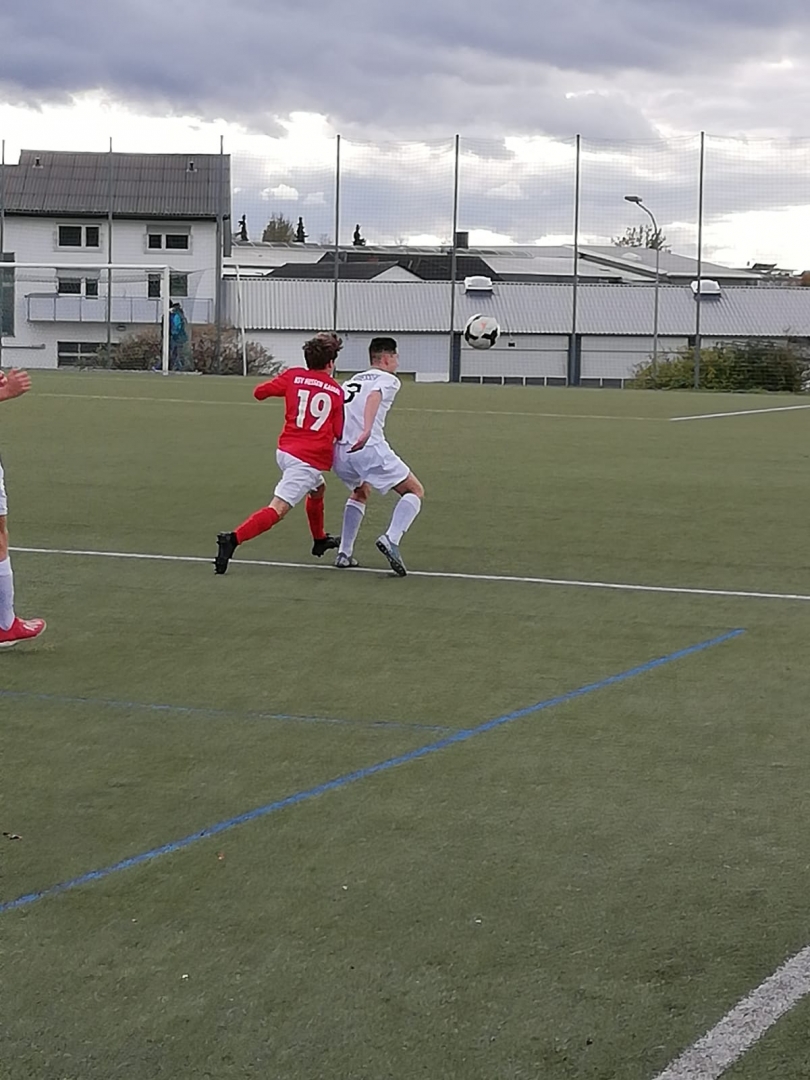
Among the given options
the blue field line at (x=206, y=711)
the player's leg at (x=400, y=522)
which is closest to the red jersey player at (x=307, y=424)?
the player's leg at (x=400, y=522)

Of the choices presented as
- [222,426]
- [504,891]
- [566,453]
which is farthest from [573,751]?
[222,426]

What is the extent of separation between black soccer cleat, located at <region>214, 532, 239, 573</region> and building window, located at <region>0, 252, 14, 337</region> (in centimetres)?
3333

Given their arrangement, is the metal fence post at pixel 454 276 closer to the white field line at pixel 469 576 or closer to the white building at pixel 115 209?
the white building at pixel 115 209

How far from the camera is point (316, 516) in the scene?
10.4 metres

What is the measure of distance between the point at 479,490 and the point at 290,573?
475 cm

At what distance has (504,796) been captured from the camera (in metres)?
5.16

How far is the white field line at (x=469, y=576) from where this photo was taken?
30.0ft

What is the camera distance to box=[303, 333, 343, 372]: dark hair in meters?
9.85

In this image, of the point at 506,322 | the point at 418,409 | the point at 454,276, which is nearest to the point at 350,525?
the point at 418,409

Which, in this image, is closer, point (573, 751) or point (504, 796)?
point (504, 796)

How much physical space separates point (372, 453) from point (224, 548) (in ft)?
3.75

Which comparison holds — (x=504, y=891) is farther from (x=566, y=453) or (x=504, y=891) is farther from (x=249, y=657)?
(x=566, y=453)

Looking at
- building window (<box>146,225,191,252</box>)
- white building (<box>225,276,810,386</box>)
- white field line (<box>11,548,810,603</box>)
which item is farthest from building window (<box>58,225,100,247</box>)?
white field line (<box>11,548,810,603</box>)

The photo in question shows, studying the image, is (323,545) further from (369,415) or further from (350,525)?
(369,415)
